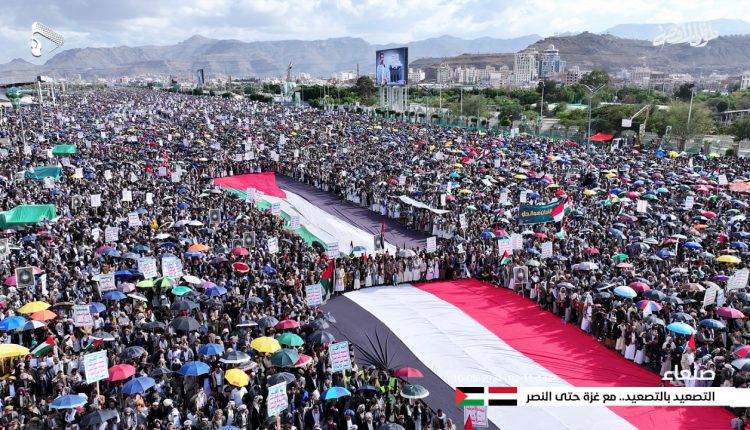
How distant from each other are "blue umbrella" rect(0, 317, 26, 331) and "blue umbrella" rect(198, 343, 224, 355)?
188 inches

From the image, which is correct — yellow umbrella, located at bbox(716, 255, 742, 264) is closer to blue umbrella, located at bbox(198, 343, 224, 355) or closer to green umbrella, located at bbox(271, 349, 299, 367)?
green umbrella, located at bbox(271, 349, 299, 367)

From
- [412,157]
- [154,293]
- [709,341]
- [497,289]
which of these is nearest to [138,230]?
[154,293]

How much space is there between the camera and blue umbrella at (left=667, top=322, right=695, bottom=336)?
14.3m

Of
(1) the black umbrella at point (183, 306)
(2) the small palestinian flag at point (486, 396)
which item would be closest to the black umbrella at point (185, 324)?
(1) the black umbrella at point (183, 306)

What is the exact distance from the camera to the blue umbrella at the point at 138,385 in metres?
11.7

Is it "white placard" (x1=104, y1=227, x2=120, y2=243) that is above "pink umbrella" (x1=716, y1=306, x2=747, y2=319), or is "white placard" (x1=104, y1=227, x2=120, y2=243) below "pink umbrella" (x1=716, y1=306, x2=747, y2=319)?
above

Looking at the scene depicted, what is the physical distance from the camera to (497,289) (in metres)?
20.2

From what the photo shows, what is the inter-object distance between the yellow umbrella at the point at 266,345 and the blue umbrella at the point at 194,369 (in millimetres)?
1244

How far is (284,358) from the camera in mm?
12891

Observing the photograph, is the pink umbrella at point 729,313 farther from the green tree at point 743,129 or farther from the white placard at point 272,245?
the green tree at point 743,129

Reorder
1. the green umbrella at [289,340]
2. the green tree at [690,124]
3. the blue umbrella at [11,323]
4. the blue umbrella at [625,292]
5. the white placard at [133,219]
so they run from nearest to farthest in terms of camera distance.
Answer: the green umbrella at [289,340]
the blue umbrella at [11,323]
the blue umbrella at [625,292]
the white placard at [133,219]
the green tree at [690,124]

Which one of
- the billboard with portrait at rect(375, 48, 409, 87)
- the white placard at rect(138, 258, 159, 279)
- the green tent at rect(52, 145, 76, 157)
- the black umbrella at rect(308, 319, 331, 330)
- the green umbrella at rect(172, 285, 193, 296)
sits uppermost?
the billboard with portrait at rect(375, 48, 409, 87)

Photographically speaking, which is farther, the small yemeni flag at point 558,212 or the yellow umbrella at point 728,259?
the small yemeni flag at point 558,212

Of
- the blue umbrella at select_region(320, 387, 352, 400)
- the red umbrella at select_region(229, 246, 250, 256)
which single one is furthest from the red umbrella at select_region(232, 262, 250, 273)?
the blue umbrella at select_region(320, 387, 352, 400)
